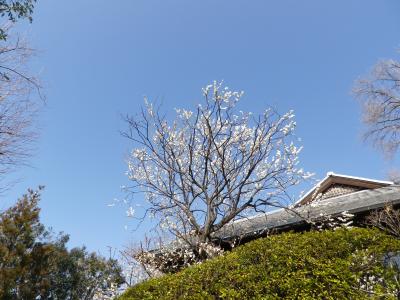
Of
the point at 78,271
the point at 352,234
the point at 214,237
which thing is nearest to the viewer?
the point at 352,234

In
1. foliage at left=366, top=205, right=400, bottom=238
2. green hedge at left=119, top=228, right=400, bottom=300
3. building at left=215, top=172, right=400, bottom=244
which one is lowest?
green hedge at left=119, top=228, right=400, bottom=300

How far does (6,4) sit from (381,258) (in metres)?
6.39

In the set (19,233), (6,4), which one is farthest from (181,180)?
(19,233)

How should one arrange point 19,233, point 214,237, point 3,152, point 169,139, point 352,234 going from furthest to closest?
1. point 19,233
2. point 169,139
3. point 214,237
4. point 3,152
5. point 352,234

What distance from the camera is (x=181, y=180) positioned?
11.2 meters

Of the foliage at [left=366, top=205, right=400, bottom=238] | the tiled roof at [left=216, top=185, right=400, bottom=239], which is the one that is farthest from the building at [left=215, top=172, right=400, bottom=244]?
the foliage at [left=366, top=205, right=400, bottom=238]

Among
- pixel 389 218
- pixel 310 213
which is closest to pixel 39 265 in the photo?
pixel 310 213

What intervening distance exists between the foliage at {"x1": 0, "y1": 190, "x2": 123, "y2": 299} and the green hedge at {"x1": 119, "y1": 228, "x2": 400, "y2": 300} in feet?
28.4

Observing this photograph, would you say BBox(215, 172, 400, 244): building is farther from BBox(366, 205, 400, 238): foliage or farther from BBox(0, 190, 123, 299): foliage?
BBox(0, 190, 123, 299): foliage

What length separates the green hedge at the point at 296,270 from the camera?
4.38 metres

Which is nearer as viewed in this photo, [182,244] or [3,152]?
[3,152]

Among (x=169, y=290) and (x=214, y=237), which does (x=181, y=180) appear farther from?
(x=169, y=290)

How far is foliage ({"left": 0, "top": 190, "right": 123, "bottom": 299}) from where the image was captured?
15.4m

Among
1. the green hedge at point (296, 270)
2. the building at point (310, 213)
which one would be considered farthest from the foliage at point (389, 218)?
the green hedge at point (296, 270)
